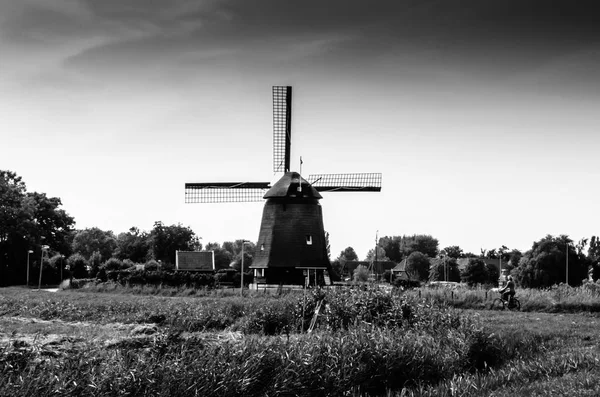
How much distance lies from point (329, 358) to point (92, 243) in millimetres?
110476

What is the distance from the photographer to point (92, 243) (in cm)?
11556

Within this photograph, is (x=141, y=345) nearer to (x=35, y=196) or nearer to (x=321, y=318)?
(x=321, y=318)

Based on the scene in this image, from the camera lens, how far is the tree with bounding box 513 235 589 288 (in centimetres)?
6275

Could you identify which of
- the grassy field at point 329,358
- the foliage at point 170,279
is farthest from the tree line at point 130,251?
the grassy field at point 329,358

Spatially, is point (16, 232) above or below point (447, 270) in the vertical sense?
above

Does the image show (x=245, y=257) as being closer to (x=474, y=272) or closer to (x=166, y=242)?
(x=166, y=242)

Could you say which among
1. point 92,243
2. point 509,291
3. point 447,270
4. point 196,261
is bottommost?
point 447,270

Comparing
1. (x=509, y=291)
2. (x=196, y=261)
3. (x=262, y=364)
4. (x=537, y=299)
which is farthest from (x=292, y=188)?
(x=262, y=364)

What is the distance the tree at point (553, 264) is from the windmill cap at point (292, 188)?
114ft

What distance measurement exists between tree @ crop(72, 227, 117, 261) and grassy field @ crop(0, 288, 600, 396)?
99487mm

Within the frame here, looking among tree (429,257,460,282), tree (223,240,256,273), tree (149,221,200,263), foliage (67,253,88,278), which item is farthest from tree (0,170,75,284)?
tree (429,257,460,282)

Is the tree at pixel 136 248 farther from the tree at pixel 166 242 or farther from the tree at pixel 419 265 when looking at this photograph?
the tree at pixel 419 265

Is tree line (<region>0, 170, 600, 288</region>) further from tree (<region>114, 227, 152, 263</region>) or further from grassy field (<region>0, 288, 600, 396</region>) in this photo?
grassy field (<region>0, 288, 600, 396</region>)

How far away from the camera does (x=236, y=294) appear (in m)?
30.0
